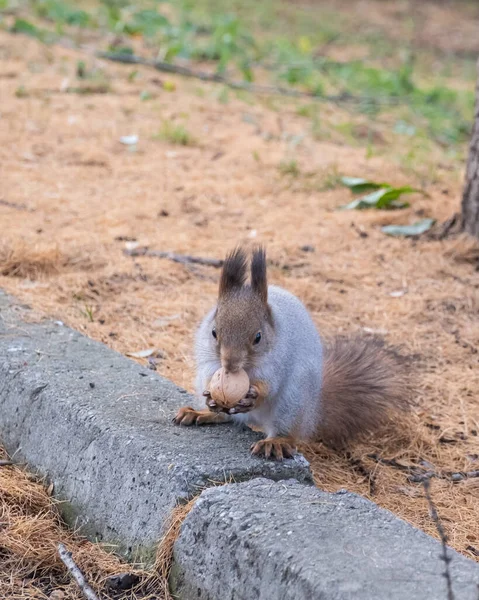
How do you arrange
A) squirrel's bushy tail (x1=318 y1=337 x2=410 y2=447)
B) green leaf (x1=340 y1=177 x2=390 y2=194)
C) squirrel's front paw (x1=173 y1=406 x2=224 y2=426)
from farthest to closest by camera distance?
green leaf (x1=340 y1=177 x2=390 y2=194) → squirrel's bushy tail (x1=318 y1=337 x2=410 y2=447) → squirrel's front paw (x1=173 y1=406 x2=224 y2=426)

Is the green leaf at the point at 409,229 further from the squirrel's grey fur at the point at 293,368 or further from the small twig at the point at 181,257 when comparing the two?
the squirrel's grey fur at the point at 293,368

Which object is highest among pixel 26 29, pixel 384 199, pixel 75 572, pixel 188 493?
pixel 26 29

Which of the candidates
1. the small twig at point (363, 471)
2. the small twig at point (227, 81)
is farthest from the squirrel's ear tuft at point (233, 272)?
the small twig at point (227, 81)

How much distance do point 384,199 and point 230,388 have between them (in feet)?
8.33

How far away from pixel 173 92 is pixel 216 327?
4356 millimetres

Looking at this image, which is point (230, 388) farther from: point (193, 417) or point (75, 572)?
point (75, 572)

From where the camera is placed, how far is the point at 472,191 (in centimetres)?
395

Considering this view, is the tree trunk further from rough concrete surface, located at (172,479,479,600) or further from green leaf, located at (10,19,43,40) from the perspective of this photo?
green leaf, located at (10,19,43,40)

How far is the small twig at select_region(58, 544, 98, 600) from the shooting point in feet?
5.80

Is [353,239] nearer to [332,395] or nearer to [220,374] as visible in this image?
[332,395]

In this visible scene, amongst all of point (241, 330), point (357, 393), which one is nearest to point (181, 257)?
point (357, 393)

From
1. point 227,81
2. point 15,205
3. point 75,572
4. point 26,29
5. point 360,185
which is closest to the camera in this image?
point 75,572

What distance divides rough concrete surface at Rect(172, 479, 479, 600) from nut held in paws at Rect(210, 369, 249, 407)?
234 mm

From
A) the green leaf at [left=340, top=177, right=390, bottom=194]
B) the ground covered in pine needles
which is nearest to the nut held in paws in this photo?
the ground covered in pine needles
